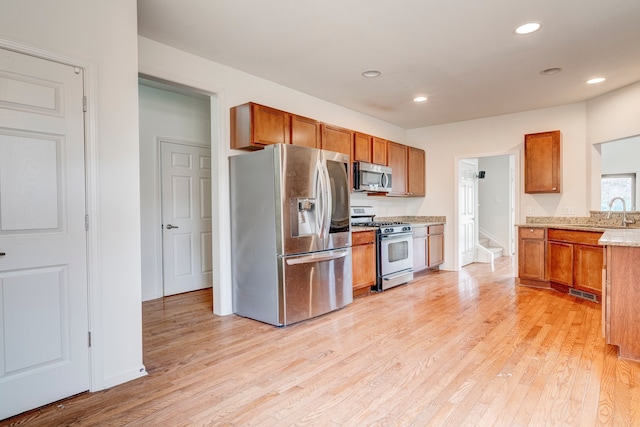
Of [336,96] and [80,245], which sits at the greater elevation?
[336,96]

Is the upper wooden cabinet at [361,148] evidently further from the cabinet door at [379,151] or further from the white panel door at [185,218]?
the white panel door at [185,218]

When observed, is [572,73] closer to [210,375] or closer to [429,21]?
[429,21]

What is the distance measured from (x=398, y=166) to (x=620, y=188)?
18.8 ft

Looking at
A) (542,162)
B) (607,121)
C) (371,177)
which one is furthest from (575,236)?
(371,177)

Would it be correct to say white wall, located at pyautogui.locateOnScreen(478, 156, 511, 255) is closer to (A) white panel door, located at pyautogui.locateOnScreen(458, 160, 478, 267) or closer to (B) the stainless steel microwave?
(A) white panel door, located at pyautogui.locateOnScreen(458, 160, 478, 267)

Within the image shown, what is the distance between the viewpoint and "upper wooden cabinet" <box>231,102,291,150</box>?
3463 mm

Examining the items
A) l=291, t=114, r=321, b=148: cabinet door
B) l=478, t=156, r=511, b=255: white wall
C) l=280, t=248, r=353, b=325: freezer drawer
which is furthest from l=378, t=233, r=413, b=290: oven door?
l=478, t=156, r=511, b=255: white wall

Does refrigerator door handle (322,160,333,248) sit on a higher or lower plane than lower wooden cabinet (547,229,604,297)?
higher

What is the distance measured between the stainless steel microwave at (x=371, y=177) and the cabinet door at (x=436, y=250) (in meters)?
1.24

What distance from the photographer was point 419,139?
6371 mm

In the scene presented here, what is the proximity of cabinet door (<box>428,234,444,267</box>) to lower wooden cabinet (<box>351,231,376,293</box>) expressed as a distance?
1.59 meters

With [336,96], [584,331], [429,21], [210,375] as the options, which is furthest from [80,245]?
[584,331]

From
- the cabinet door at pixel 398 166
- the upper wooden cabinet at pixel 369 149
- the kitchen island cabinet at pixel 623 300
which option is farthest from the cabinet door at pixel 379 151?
the kitchen island cabinet at pixel 623 300

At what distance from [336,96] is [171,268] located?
3099 millimetres
